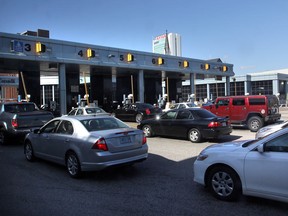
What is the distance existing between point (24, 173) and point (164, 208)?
4.26 m

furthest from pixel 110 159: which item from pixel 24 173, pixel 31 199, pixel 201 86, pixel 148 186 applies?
pixel 201 86

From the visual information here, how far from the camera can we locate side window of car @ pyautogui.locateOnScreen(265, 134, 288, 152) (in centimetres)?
465

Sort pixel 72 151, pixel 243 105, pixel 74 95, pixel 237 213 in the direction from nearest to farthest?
pixel 237 213
pixel 72 151
pixel 243 105
pixel 74 95

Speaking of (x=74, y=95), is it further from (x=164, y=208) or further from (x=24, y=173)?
(x=164, y=208)

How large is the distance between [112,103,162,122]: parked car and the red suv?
568cm

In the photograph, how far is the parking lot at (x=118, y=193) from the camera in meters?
4.90

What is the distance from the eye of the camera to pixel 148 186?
6.26 m

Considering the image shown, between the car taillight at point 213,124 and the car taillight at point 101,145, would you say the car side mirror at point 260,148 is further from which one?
the car taillight at point 213,124

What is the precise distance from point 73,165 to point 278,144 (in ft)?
14.6

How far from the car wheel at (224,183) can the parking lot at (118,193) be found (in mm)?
126

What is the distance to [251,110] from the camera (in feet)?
52.1

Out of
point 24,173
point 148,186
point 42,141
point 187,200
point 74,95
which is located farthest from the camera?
point 74,95

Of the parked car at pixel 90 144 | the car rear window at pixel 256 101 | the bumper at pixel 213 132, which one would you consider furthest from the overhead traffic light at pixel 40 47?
the car rear window at pixel 256 101

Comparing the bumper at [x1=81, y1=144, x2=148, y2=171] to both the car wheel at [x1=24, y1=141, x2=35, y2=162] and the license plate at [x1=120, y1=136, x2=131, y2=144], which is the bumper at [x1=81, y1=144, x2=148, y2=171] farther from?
the car wheel at [x1=24, y1=141, x2=35, y2=162]
